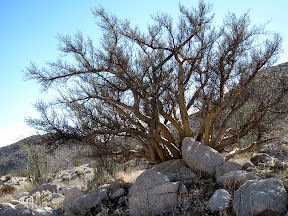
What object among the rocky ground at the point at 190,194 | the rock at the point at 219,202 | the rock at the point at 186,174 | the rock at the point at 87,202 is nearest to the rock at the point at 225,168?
the rocky ground at the point at 190,194

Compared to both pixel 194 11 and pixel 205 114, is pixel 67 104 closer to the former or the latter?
pixel 205 114

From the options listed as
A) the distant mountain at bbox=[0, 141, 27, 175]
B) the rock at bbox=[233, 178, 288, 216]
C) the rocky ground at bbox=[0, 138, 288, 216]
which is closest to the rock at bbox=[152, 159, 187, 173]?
the rocky ground at bbox=[0, 138, 288, 216]

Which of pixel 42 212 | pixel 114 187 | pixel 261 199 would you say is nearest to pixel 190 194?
pixel 261 199

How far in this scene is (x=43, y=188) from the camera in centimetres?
1269

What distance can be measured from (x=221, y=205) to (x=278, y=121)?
250 inches

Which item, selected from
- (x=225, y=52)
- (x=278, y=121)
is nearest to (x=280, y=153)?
(x=278, y=121)

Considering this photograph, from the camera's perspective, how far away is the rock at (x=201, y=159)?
28.0 feet

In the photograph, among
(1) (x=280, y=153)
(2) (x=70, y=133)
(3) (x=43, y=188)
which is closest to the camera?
(2) (x=70, y=133)

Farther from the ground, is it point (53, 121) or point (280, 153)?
point (53, 121)

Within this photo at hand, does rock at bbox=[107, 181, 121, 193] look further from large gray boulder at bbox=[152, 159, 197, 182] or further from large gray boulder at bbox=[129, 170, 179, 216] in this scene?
large gray boulder at bbox=[129, 170, 179, 216]

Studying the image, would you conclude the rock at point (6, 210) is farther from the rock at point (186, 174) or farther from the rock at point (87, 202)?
the rock at point (186, 174)

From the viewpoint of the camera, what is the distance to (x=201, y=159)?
8719 mm

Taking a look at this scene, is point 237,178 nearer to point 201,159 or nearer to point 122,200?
point 201,159

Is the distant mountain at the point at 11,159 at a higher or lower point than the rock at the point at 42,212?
higher
